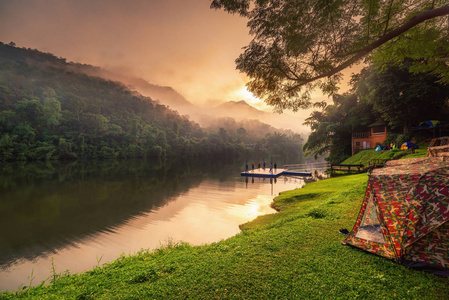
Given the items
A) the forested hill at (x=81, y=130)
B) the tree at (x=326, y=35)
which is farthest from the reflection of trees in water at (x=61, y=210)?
the forested hill at (x=81, y=130)

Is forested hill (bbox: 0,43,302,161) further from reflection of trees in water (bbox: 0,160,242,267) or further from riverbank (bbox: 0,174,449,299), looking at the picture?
riverbank (bbox: 0,174,449,299)

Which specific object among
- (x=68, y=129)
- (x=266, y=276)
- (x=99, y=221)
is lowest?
(x=99, y=221)

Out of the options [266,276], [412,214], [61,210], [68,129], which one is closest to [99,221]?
[61,210]

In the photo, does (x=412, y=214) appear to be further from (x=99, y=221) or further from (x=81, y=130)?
(x=81, y=130)

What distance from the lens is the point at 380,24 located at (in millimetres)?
7039

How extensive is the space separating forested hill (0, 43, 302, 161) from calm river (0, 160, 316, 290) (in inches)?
1784

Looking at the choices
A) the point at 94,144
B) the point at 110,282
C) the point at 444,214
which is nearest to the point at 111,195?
the point at 110,282

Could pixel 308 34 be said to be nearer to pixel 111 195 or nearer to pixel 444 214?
pixel 444 214

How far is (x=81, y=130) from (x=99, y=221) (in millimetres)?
73581

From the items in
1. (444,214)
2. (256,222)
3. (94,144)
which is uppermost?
(94,144)

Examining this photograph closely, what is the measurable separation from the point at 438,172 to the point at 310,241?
372 centimetres

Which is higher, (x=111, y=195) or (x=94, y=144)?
(x=94, y=144)

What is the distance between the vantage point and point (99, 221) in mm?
13891

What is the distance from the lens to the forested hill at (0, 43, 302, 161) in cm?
5741
